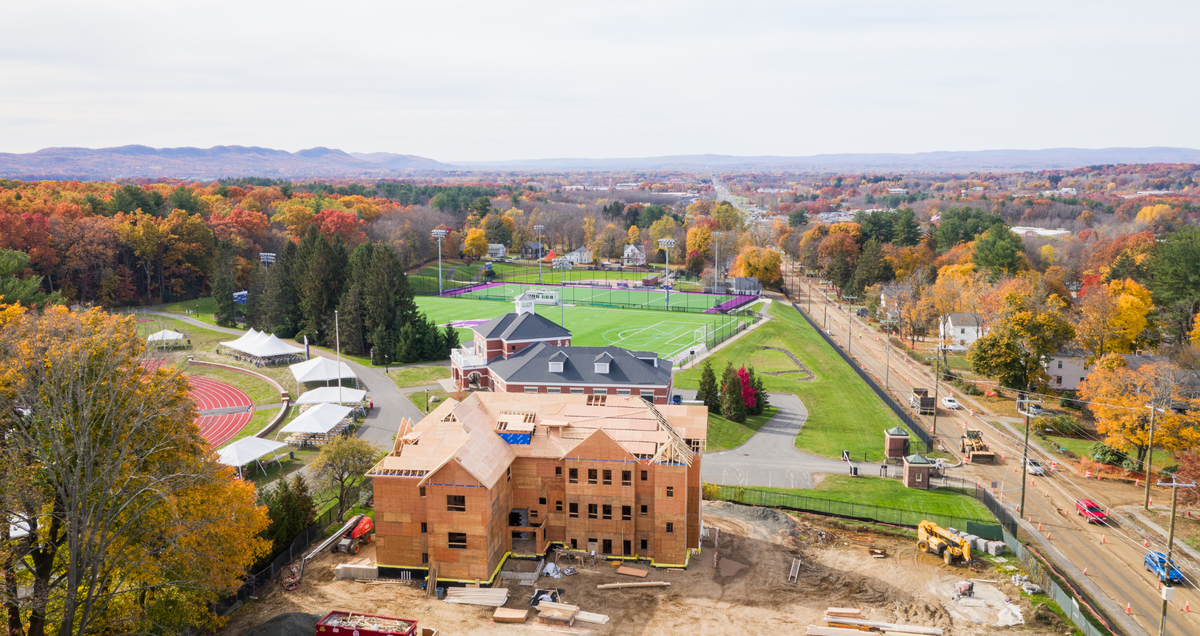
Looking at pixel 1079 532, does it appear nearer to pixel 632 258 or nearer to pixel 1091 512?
pixel 1091 512

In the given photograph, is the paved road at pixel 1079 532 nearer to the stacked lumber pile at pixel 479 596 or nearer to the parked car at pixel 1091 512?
the parked car at pixel 1091 512

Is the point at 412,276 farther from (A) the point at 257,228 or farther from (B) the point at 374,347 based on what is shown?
(B) the point at 374,347

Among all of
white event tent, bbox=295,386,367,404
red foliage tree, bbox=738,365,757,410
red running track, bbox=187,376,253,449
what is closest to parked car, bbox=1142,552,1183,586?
red foliage tree, bbox=738,365,757,410

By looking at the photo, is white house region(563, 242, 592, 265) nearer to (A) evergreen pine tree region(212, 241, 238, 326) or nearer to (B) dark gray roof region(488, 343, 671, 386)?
(A) evergreen pine tree region(212, 241, 238, 326)

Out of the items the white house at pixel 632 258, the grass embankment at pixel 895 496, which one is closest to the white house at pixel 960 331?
the grass embankment at pixel 895 496

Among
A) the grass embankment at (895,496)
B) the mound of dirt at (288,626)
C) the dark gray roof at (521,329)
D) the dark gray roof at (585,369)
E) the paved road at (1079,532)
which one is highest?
the dark gray roof at (521,329)

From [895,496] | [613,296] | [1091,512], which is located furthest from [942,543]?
[613,296]
